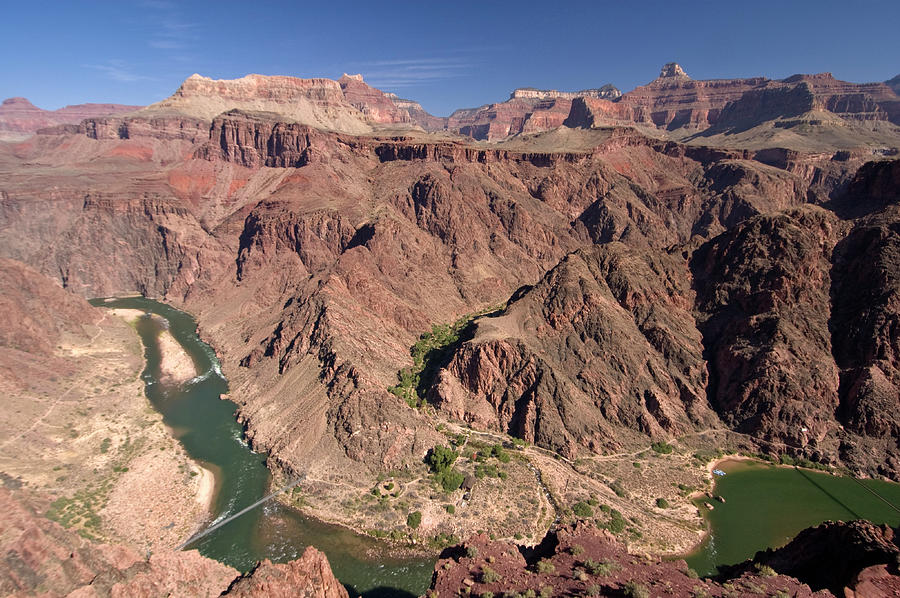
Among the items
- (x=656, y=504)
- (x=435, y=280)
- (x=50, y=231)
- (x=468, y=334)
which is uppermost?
(x=50, y=231)

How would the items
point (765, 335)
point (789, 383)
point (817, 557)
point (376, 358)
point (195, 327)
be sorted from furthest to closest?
point (195, 327)
point (376, 358)
point (765, 335)
point (789, 383)
point (817, 557)

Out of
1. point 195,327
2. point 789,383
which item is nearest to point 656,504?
point 789,383

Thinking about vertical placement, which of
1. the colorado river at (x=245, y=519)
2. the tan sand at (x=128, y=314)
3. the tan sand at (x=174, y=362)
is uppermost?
the tan sand at (x=128, y=314)

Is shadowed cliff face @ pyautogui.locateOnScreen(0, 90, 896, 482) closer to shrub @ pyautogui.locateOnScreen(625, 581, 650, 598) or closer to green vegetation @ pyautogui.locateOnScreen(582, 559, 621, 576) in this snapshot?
green vegetation @ pyautogui.locateOnScreen(582, 559, 621, 576)

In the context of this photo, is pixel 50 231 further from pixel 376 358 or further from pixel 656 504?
pixel 656 504

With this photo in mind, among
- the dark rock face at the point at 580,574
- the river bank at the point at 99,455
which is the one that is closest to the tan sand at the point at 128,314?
the river bank at the point at 99,455

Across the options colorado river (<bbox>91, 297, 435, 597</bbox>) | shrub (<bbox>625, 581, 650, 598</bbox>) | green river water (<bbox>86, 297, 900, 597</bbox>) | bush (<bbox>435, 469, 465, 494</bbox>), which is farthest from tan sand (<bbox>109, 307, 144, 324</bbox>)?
shrub (<bbox>625, 581, 650, 598</bbox>)

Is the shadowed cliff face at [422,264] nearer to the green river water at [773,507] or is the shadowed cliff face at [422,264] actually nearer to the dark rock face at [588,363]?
the dark rock face at [588,363]
